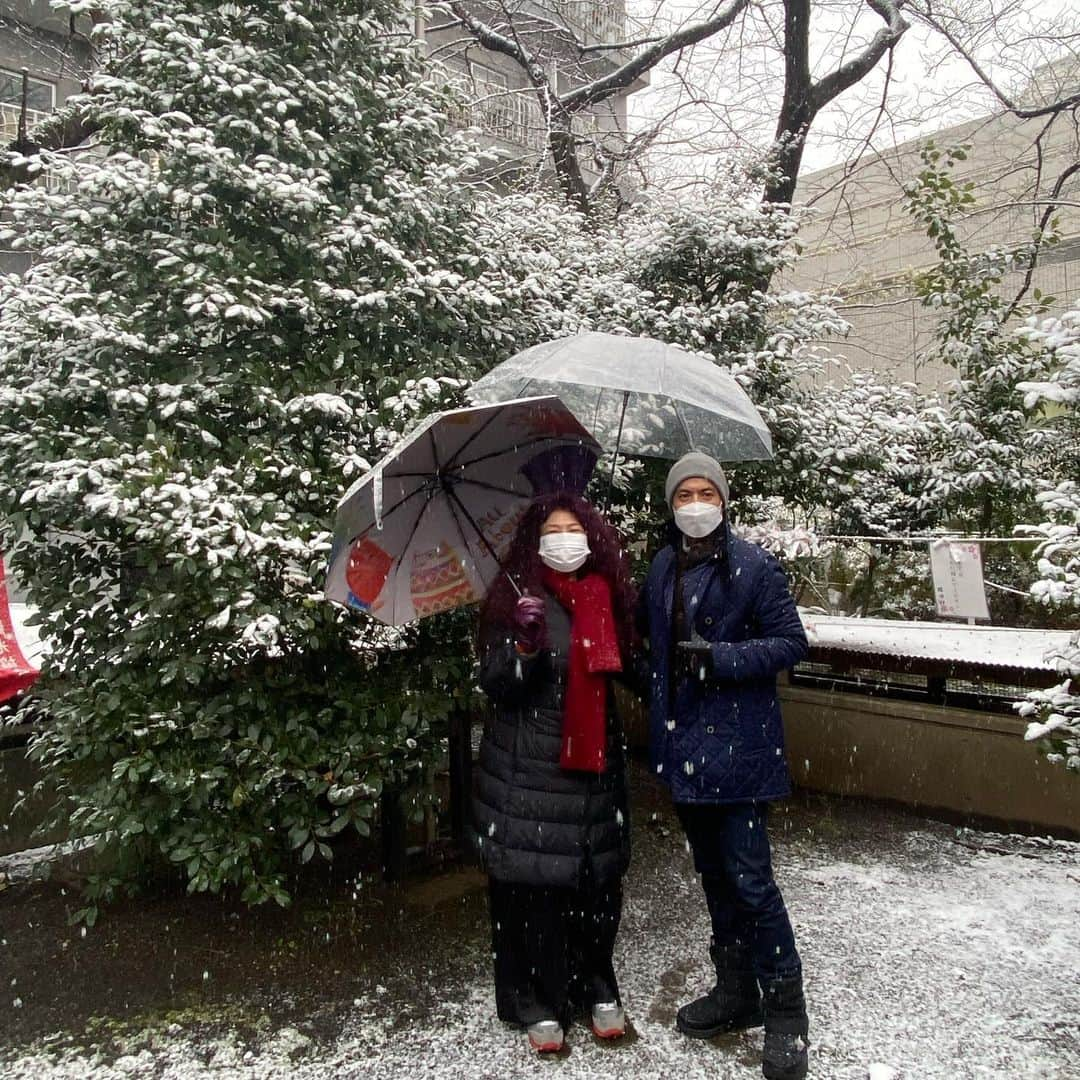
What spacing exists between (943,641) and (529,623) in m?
3.57

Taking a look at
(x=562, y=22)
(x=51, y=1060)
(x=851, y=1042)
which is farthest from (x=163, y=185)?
(x=562, y=22)

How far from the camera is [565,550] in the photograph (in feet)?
9.09

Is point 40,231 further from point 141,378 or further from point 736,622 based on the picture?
point 736,622

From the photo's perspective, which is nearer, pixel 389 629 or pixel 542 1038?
pixel 542 1038

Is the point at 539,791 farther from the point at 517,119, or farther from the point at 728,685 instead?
the point at 517,119

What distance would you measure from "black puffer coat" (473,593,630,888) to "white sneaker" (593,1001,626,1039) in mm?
489

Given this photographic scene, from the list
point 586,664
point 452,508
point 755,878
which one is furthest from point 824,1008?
point 452,508

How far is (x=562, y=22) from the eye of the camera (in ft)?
30.8

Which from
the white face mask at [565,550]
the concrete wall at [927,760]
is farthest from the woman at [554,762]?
the concrete wall at [927,760]

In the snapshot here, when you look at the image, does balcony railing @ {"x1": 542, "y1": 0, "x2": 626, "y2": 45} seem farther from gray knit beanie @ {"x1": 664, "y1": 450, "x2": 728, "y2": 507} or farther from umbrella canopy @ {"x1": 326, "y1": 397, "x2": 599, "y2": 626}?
gray knit beanie @ {"x1": 664, "y1": 450, "x2": 728, "y2": 507}

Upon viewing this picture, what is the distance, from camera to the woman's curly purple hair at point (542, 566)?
283 centimetres

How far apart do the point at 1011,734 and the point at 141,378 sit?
4691mm

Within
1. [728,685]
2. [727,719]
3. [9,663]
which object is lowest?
[727,719]

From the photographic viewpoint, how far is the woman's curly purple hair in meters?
2.83
